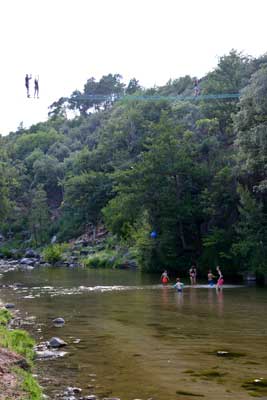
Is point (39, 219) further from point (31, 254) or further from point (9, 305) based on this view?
point (9, 305)

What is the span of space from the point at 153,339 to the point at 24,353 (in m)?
5.23

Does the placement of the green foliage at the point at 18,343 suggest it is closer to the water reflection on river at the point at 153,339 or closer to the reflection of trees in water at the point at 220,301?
the water reflection on river at the point at 153,339

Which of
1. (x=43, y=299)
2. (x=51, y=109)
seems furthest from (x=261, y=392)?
(x=51, y=109)

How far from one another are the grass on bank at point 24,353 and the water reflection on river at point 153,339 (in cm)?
53

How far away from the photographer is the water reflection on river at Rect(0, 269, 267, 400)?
14020 millimetres

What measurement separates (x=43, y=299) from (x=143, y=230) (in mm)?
24376

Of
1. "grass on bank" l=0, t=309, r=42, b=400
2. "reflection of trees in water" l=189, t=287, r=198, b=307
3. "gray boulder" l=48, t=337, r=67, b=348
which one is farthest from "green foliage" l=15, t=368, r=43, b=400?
"reflection of trees in water" l=189, t=287, r=198, b=307

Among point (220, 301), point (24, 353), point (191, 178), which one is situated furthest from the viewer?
point (191, 178)

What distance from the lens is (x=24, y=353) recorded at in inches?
639

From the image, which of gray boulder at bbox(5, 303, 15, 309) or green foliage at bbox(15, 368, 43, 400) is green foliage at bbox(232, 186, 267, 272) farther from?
green foliage at bbox(15, 368, 43, 400)

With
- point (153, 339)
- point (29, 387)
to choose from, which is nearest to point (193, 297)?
point (153, 339)

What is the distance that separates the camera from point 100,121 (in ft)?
403

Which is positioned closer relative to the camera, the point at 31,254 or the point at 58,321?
the point at 58,321

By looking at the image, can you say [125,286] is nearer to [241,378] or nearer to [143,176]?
[143,176]
